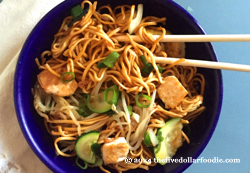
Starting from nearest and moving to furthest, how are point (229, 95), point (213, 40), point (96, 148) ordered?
point (213, 40) < point (96, 148) < point (229, 95)

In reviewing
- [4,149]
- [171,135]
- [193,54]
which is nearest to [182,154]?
[171,135]

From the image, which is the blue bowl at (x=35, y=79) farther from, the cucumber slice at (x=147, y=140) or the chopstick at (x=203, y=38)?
the cucumber slice at (x=147, y=140)

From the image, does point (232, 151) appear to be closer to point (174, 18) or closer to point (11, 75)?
point (174, 18)

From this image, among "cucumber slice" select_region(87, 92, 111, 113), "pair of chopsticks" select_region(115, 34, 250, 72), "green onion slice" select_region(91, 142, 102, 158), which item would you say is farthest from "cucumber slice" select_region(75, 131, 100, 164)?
"pair of chopsticks" select_region(115, 34, 250, 72)

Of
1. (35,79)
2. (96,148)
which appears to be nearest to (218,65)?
(96,148)

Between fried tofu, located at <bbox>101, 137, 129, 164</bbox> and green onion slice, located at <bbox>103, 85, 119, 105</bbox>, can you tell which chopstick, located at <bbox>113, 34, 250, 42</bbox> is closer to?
green onion slice, located at <bbox>103, 85, 119, 105</bbox>

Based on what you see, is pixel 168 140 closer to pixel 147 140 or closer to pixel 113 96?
pixel 147 140
